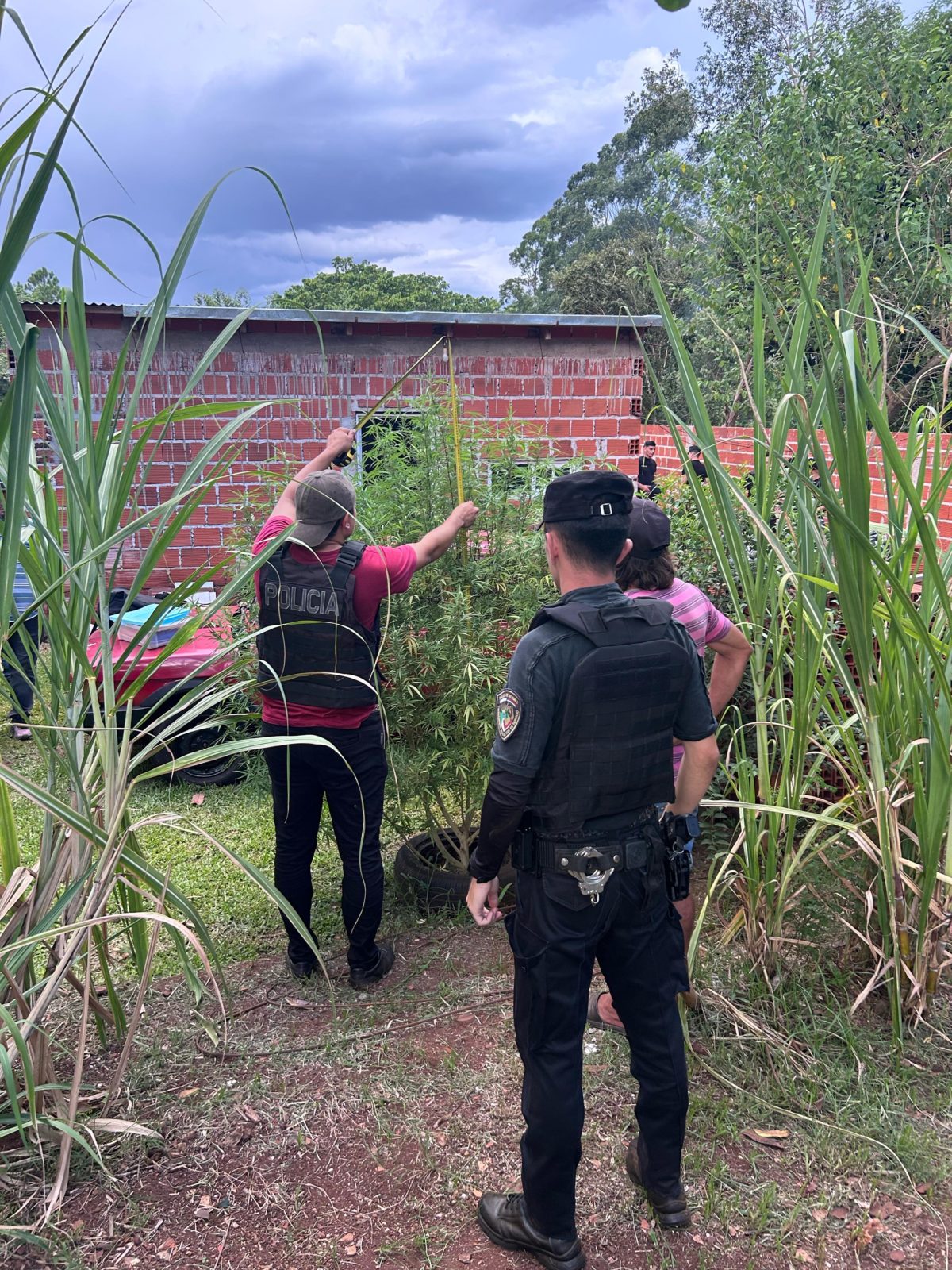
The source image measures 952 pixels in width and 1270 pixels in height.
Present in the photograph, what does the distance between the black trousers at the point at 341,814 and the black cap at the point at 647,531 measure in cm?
120

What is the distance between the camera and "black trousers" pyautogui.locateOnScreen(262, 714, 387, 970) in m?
3.16

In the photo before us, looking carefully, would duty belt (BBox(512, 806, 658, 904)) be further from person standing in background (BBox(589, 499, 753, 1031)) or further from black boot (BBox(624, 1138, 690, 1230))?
black boot (BBox(624, 1138, 690, 1230))

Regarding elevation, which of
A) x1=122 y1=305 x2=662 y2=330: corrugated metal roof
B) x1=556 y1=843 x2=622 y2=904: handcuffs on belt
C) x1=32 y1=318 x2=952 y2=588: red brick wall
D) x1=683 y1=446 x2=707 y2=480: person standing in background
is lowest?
x1=556 y1=843 x2=622 y2=904: handcuffs on belt

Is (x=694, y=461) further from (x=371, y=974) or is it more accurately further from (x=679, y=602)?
(x=371, y=974)

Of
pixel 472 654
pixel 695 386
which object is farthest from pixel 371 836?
pixel 695 386

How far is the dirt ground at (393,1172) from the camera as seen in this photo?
2.15m

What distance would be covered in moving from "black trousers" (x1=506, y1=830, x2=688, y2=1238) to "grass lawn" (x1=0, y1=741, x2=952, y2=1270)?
260mm

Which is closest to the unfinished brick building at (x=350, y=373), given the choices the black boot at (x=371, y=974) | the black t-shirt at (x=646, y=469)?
the black t-shirt at (x=646, y=469)

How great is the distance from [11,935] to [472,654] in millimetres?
1793

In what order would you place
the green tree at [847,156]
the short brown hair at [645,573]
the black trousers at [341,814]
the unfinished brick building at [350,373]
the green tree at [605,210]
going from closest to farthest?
the short brown hair at [645,573] < the black trousers at [341,814] < the unfinished brick building at [350,373] < the green tree at [847,156] < the green tree at [605,210]

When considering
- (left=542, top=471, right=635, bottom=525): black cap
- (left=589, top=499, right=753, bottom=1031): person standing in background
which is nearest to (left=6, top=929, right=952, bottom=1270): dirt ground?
(left=589, top=499, right=753, bottom=1031): person standing in background

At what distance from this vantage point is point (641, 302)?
2138cm

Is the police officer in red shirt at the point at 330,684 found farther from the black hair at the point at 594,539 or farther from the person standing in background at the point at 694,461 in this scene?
the black hair at the point at 594,539

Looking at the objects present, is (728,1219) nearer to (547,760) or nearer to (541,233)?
(547,760)
